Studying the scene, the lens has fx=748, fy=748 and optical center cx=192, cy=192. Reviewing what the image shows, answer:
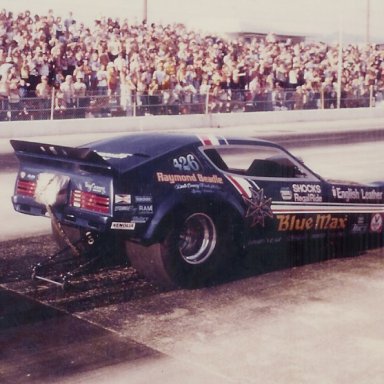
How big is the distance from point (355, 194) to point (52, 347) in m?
4.16

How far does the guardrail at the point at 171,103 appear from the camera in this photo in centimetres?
2005

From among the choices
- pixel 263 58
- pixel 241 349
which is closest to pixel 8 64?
pixel 263 58

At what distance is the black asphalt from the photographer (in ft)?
16.7

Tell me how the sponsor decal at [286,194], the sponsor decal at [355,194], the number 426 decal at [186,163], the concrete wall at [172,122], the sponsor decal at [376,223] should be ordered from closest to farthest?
the number 426 decal at [186,163] → the sponsor decal at [286,194] → the sponsor decal at [355,194] → the sponsor decal at [376,223] → the concrete wall at [172,122]

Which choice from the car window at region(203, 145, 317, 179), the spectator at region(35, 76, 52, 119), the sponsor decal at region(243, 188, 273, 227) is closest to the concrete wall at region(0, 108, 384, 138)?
the spectator at region(35, 76, 52, 119)

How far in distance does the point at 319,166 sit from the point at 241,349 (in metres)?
11.6

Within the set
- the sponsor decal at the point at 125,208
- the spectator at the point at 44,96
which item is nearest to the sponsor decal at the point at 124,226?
the sponsor decal at the point at 125,208

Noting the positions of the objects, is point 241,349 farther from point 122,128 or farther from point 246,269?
point 122,128

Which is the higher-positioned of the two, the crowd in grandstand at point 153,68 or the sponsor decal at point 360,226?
the crowd in grandstand at point 153,68

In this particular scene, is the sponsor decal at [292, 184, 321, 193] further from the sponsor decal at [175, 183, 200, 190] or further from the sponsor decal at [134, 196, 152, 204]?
the sponsor decal at [134, 196, 152, 204]

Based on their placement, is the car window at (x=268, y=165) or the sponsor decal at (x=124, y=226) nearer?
the sponsor decal at (x=124, y=226)

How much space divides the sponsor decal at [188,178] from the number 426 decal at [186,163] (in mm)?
76

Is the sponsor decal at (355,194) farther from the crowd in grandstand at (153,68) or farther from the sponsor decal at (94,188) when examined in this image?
the crowd in grandstand at (153,68)

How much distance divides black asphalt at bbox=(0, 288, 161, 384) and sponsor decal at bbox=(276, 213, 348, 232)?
8.35 feet
